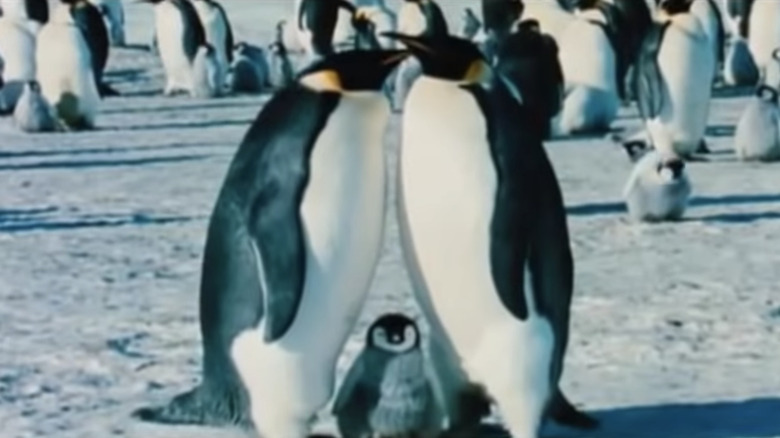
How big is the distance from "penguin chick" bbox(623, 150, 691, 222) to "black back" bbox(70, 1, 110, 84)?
7823mm

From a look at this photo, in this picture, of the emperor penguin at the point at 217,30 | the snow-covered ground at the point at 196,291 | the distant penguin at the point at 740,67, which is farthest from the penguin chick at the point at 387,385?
the emperor penguin at the point at 217,30

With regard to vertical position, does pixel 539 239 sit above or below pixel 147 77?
above

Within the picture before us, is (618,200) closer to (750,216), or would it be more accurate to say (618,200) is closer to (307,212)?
(750,216)

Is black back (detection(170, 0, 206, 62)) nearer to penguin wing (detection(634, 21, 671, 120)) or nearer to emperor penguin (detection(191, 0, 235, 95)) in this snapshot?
emperor penguin (detection(191, 0, 235, 95))

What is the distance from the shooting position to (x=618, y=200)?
10.8m

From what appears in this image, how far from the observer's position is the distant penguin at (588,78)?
13992mm

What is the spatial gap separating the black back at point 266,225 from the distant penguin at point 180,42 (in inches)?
488

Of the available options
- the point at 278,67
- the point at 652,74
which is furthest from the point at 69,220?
the point at 278,67

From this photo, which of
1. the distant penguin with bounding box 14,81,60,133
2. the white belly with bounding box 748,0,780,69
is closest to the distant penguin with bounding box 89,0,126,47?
the white belly with bounding box 748,0,780,69

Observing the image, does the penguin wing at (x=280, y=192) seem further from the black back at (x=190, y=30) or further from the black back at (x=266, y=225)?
the black back at (x=190, y=30)

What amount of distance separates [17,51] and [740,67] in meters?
Result: 5.57

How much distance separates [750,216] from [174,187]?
3.06 m

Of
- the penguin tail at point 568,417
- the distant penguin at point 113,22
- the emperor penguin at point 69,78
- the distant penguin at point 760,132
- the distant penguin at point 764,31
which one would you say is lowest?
the distant penguin at point 113,22

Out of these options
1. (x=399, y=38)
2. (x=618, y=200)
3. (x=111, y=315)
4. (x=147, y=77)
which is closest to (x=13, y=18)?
(x=147, y=77)
